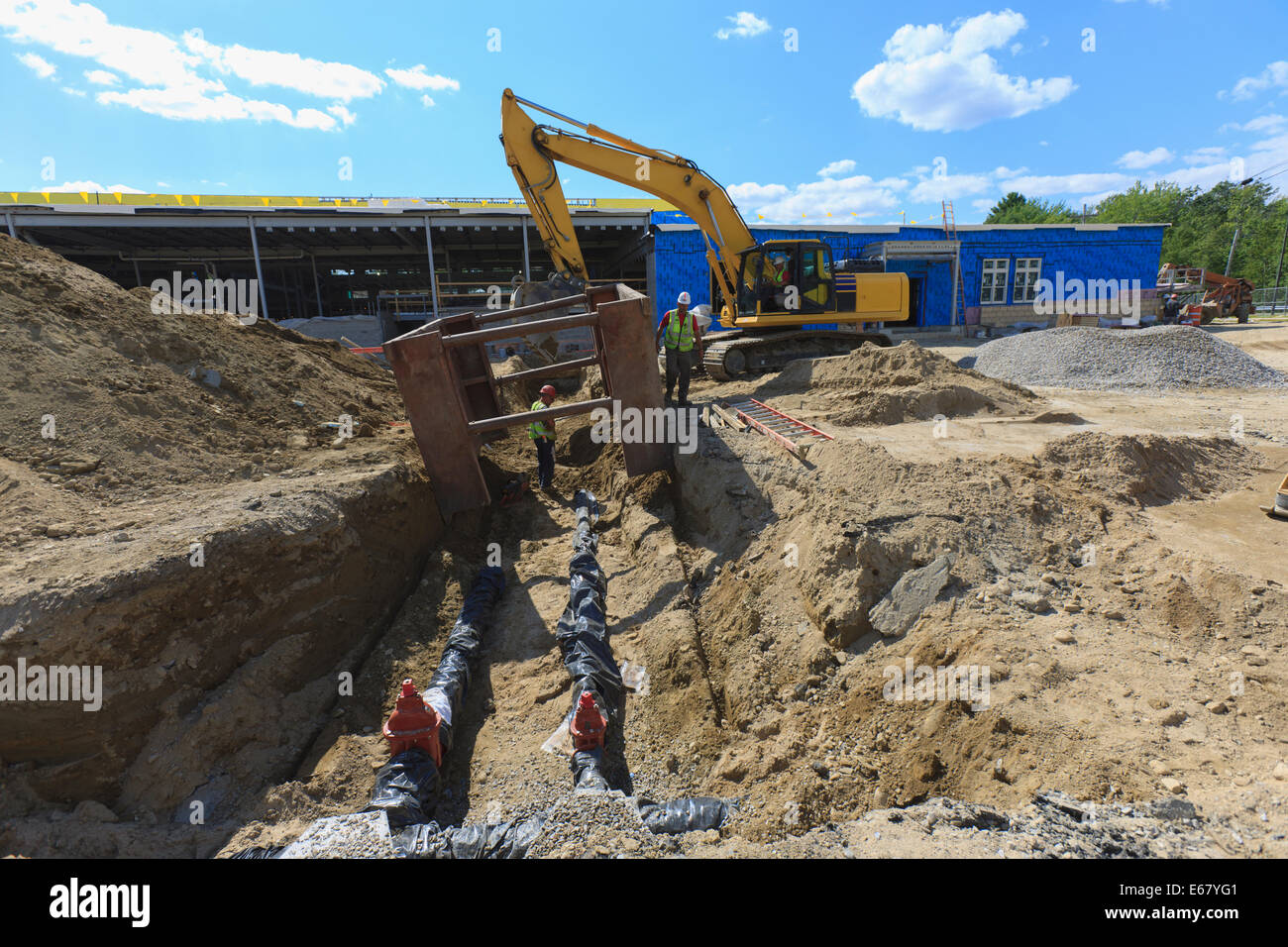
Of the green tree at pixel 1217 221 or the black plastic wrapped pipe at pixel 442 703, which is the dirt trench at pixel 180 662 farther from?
the green tree at pixel 1217 221

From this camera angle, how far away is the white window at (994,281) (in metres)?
25.8

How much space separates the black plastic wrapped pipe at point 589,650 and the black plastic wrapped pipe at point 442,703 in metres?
0.72

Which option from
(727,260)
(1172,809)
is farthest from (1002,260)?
(1172,809)

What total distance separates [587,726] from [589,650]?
871 millimetres

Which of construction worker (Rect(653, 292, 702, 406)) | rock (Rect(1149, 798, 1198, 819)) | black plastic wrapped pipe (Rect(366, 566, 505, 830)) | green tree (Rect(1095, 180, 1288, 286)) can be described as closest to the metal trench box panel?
black plastic wrapped pipe (Rect(366, 566, 505, 830))

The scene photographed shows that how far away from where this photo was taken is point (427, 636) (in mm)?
5289

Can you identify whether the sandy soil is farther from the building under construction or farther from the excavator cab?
the building under construction

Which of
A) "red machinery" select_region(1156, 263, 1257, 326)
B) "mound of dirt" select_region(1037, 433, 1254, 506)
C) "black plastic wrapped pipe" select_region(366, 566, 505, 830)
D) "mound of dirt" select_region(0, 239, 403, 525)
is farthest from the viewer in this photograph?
"red machinery" select_region(1156, 263, 1257, 326)

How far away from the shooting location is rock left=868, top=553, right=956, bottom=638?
4.11m

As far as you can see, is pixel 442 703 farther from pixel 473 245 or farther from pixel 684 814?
pixel 473 245

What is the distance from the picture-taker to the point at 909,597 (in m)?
4.21

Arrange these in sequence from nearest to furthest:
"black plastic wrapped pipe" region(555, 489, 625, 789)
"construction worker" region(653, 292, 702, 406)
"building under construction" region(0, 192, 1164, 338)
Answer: "black plastic wrapped pipe" region(555, 489, 625, 789), "construction worker" region(653, 292, 702, 406), "building under construction" region(0, 192, 1164, 338)

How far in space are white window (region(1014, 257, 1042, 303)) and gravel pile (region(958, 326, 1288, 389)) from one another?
14204 mm

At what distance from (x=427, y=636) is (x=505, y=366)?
305 inches
